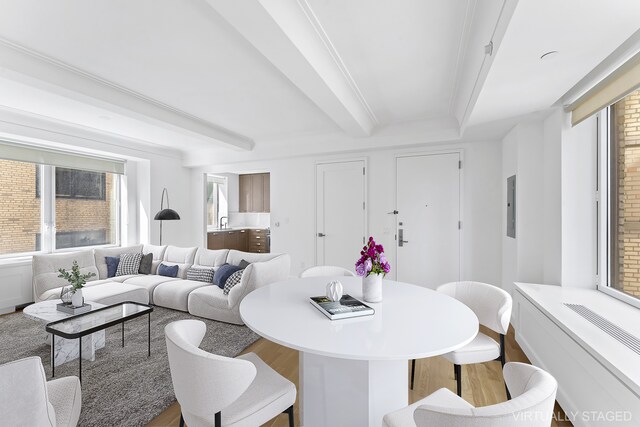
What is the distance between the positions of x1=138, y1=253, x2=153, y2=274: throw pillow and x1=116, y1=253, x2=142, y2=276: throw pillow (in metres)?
0.05

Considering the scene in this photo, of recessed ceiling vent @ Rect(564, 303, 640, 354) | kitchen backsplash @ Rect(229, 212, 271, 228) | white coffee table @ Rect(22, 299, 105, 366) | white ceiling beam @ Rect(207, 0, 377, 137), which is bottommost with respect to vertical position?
white coffee table @ Rect(22, 299, 105, 366)

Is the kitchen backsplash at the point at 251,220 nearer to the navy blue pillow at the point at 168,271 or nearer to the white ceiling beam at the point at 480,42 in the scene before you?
the navy blue pillow at the point at 168,271

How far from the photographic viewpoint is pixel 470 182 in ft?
13.7

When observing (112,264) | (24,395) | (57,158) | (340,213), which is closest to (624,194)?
(340,213)

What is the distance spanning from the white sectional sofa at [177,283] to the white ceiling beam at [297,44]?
1.96 meters

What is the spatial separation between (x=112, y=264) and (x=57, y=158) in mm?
1801

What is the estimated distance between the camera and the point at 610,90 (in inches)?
77.3

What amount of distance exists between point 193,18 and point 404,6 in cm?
135

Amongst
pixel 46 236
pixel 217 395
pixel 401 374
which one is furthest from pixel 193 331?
pixel 46 236

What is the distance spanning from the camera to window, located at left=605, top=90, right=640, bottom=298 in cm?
211

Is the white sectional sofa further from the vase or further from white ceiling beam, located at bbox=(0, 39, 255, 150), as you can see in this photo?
white ceiling beam, located at bbox=(0, 39, 255, 150)

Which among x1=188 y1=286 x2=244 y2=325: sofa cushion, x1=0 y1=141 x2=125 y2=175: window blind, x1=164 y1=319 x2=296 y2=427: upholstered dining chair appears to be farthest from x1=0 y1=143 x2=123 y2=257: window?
x1=164 y1=319 x2=296 y2=427: upholstered dining chair

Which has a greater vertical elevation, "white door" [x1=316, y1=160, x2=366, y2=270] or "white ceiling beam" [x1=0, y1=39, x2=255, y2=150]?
"white ceiling beam" [x1=0, y1=39, x2=255, y2=150]

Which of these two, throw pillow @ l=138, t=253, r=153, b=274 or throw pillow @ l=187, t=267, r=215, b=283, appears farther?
throw pillow @ l=138, t=253, r=153, b=274
